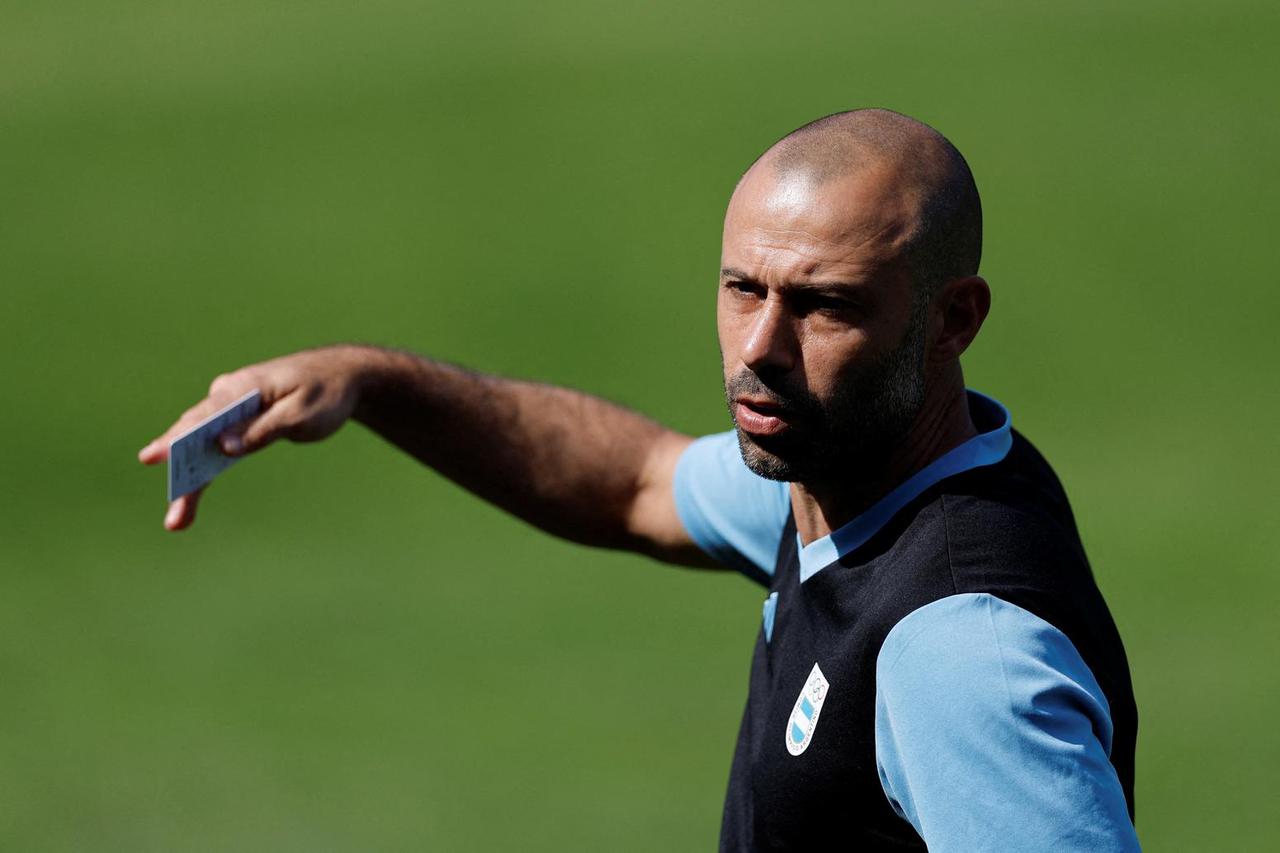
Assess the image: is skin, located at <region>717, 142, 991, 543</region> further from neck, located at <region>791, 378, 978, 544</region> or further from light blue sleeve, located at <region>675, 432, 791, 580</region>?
light blue sleeve, located at <region>675, 432, 791, 580</region>

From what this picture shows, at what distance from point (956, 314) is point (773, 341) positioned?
1.07 feet

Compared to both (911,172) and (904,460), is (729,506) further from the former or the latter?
(911,172)

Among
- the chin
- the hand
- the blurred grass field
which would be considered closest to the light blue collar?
the chin

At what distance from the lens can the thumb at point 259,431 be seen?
352 cm

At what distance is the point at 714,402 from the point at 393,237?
2.82 m

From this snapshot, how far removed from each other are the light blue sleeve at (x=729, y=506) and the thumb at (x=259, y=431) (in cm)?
85

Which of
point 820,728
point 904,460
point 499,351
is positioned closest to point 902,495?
point 904,460

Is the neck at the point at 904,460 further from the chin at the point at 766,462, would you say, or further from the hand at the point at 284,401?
the hand at the point at 284,401

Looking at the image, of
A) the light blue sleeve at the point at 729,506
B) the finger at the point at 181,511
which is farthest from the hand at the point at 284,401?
the light blue sleeve at the point at 729,506

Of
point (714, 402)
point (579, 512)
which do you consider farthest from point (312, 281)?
point (579, 512)

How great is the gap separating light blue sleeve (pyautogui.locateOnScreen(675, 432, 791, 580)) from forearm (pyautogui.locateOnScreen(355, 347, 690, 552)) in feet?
0.50

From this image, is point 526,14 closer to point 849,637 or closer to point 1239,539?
point 1239,539

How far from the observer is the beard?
116 inches

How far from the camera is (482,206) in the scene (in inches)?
472
